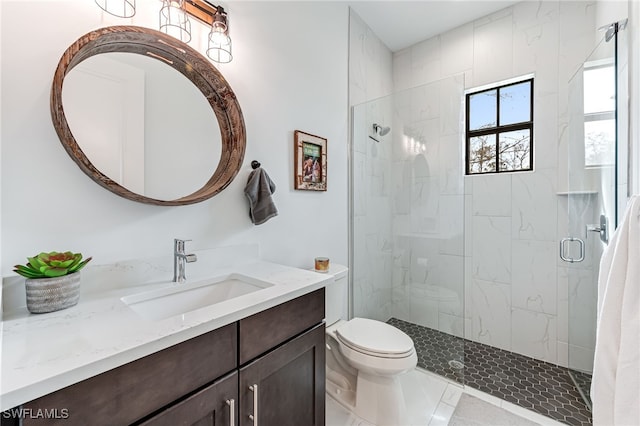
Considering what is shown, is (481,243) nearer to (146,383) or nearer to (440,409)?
(440,409)

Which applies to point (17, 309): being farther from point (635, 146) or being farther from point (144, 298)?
point (635, 146)

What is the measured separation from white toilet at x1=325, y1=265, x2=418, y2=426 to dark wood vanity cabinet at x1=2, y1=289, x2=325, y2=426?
400 mm

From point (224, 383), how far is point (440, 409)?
1.46 meters

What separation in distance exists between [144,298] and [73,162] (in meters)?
0.52

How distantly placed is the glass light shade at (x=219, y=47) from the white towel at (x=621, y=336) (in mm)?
1703

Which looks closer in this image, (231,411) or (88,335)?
(88,335)

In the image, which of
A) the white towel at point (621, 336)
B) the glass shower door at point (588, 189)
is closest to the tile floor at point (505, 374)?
the glass shower door at point (588, 189)

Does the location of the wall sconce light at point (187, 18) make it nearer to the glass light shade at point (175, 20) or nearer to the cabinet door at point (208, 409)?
the glass light shade at point (175, 20)

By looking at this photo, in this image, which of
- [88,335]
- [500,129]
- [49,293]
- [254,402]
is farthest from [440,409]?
[500,129]

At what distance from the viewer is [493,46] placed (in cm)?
230

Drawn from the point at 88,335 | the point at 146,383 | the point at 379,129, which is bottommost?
the point at 146,383

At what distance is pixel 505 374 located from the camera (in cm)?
195

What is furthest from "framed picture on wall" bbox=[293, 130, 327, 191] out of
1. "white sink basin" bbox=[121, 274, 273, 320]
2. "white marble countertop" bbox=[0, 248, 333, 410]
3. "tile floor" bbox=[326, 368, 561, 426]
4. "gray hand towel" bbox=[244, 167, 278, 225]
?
"tile floor" bbox=[326, 368, 561, 426]

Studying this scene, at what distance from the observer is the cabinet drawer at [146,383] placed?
54 centimetres
